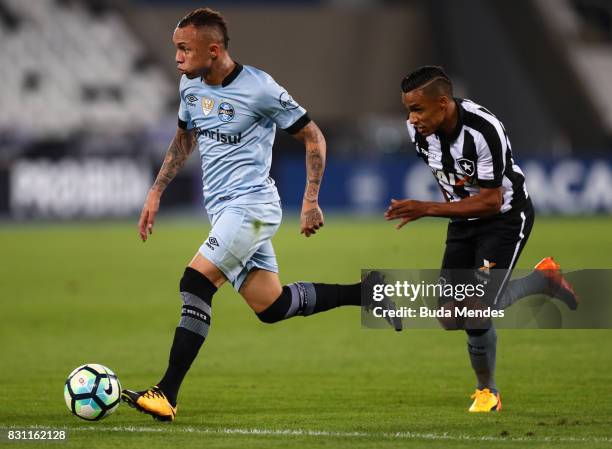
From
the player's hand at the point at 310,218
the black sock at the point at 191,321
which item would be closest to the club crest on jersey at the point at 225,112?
the player's hand at the point at 310,218

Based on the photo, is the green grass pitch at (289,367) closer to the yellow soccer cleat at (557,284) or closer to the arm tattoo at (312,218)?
the yellow soccer cleat at (557,284)

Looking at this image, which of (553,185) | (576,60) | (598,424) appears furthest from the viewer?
(576,60)

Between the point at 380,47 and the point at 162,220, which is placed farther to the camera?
the point at 380,47

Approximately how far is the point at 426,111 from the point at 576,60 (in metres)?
29.6

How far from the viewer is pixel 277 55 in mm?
37531

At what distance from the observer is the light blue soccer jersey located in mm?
7523

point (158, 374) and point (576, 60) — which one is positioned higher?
point (576, 60)

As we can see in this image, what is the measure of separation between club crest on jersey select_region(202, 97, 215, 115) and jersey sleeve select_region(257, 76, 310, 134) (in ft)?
0.96

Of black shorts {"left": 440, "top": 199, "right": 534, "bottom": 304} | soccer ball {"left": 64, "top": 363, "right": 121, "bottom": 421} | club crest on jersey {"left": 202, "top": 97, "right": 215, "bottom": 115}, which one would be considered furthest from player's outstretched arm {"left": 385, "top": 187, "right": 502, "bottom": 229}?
soccer ball {"left": 64, "top": 363, "right": 121, "bottom": 421}

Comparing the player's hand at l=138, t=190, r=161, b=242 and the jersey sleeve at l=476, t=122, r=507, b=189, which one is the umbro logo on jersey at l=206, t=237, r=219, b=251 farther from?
the jersey sleeve at l=476, t=122, r=507, b=189

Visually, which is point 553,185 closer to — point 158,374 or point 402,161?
point 402,161

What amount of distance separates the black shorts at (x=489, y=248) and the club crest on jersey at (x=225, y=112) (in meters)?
1.55

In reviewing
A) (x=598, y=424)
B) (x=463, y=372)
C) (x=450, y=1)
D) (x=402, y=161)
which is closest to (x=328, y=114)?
(x=450, y=1)

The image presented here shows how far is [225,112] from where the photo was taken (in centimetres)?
753
